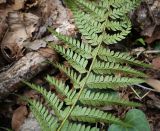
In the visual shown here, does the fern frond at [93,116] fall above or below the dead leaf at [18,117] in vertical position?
above

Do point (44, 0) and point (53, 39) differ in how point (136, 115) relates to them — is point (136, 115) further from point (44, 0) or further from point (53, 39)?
point (44, 0)

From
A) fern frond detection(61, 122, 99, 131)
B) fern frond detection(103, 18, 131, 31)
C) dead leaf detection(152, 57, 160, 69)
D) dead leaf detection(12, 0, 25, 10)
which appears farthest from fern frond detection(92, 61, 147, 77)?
dead leaf detection(12, 0, 25, 10)

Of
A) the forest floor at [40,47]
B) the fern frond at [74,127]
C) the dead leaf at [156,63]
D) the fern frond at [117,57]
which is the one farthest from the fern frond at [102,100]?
the dead leaf at [156,63]

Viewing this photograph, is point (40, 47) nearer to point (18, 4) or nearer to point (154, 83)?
point (18, 4)

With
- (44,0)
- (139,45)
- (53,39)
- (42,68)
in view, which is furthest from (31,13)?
(139,45)

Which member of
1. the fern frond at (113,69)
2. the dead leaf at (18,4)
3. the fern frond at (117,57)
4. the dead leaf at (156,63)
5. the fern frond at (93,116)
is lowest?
the fern frond at (93,116)

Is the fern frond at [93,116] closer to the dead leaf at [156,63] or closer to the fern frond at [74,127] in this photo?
the fern frond at [74,127]

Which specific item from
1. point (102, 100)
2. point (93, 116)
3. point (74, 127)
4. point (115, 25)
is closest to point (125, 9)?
point (115, 25)

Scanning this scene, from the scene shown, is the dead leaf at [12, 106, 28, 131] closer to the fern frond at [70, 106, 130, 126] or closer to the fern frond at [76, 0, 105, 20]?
the fern frond at [70, 106, 130, 126]
